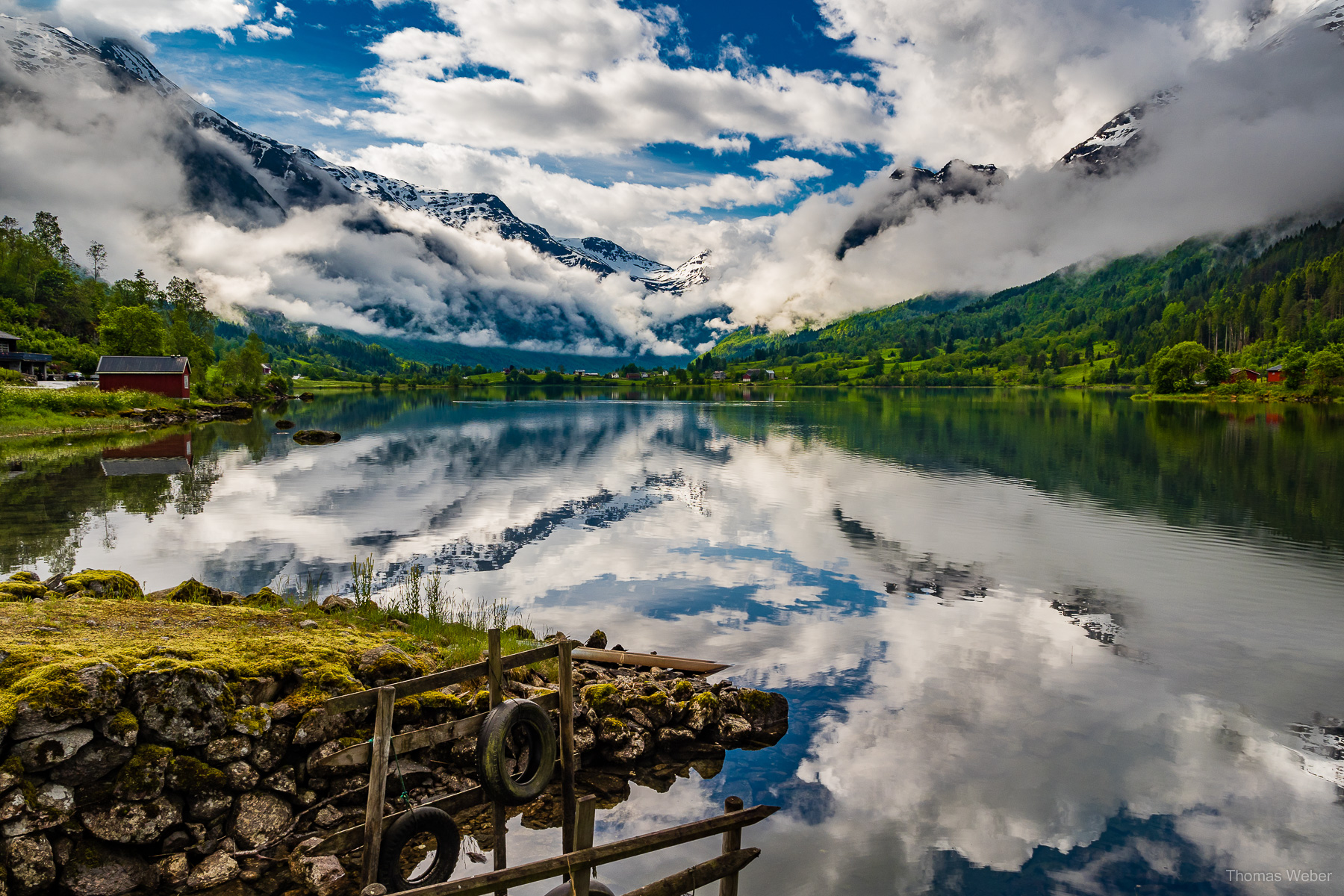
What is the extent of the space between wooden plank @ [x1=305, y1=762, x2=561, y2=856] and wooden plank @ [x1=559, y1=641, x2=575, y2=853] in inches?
60.7

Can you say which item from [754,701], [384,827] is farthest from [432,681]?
[754,701]

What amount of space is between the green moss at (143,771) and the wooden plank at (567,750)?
6558mm

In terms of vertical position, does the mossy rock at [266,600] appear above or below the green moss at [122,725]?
below

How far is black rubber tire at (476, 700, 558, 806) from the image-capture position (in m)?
12.7

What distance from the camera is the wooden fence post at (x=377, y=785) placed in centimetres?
1123

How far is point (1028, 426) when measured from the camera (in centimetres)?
10606

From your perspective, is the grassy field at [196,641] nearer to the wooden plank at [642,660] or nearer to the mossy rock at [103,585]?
the mossy rock at [103,585]

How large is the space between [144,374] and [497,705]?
442 feet

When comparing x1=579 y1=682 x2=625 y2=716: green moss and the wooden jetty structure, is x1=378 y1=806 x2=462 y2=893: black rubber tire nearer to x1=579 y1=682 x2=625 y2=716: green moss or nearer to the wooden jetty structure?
the wooden jetty structure

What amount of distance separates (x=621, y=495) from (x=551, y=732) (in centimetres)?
3765

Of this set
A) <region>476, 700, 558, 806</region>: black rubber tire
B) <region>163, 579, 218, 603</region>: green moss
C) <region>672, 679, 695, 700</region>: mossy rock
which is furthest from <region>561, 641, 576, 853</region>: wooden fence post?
<region>163, 579, 218, 603</region>: green moss

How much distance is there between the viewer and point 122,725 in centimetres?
1152

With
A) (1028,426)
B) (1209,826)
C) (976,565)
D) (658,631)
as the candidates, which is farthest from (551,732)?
(1028,426)

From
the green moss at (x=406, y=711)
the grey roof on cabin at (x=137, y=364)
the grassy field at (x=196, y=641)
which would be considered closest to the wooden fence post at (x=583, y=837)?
the green moss at (x=406, y=711)
